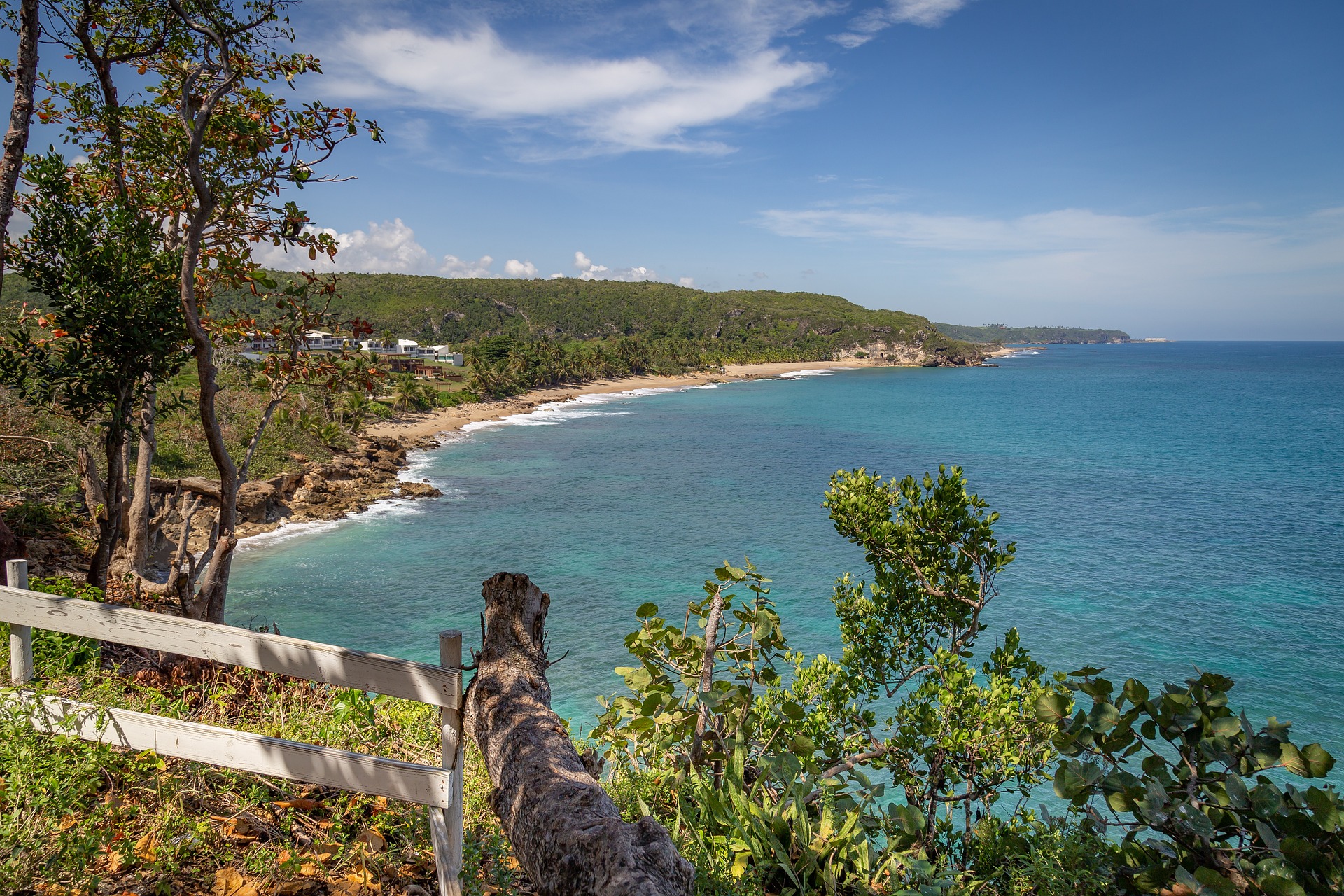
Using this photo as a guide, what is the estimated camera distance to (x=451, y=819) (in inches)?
132

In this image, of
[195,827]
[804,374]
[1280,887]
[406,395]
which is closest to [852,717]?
[1280,887]

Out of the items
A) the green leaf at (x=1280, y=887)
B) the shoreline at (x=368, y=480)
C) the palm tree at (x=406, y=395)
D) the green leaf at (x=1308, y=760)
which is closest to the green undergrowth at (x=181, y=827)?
the green leaf at (x=1280, y=887)

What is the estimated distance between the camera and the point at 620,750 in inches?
215

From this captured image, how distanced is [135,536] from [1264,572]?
30806 mm

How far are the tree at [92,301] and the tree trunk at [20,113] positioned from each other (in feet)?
1.36

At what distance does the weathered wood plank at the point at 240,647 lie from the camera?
3168mm

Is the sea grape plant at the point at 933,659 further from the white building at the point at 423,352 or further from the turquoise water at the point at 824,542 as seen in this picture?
the white building at the point at 423,352

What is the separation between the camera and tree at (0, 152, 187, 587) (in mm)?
6387

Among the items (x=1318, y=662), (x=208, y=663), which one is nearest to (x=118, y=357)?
(x=208, y=663)

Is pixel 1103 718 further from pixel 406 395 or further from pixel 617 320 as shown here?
pixel 617 320

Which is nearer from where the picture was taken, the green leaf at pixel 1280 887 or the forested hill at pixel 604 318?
the green leaf at pixel 1280 887

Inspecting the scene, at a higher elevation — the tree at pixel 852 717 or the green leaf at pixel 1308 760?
the green leaf at pixel 1308 760

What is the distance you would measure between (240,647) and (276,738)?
1.75 feet

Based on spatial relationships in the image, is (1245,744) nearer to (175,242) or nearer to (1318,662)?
(175,242)
